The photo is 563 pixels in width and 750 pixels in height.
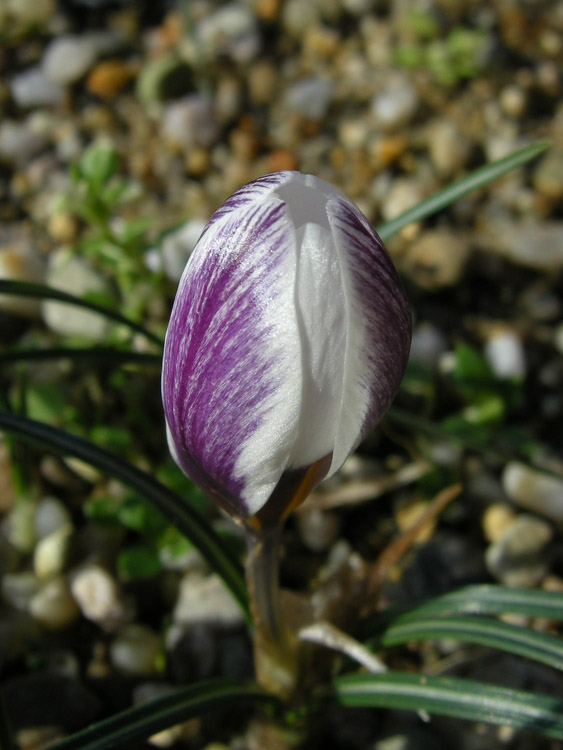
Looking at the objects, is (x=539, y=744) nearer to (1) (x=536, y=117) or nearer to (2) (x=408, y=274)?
(2) (x=408, y=274)

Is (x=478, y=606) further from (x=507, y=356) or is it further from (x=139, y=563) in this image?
(x=507, y=356)

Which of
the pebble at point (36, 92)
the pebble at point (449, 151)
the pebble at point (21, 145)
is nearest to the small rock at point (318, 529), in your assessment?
the pebble at point (449, 151)

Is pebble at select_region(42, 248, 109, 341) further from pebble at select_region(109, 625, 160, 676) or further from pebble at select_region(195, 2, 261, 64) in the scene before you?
pebble at select_region(195, 2, 261, 64)

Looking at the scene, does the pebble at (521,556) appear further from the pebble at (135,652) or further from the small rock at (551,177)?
the small rock at (551,177)

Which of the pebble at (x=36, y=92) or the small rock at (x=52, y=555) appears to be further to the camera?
the pebble at (x=36, y=92)

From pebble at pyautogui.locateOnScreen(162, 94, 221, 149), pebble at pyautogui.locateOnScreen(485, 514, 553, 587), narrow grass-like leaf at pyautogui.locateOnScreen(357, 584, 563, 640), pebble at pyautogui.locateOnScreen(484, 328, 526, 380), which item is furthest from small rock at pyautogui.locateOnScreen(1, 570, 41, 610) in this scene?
pebble at pyautogui.locateOnScreen(162, 94, 221, 149)
